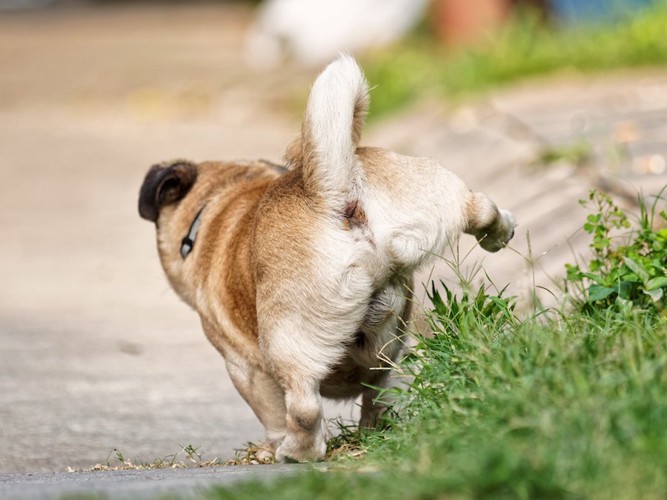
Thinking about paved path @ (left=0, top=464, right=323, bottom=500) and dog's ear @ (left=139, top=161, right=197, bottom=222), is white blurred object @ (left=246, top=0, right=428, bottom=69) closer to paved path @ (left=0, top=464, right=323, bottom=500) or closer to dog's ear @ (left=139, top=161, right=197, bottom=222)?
dog's ear @ (left=139, top=161, right=197, bottom=222)

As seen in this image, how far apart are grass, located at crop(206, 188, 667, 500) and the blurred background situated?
547mm

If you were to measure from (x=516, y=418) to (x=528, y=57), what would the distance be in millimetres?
8736

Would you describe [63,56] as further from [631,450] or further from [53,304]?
[631,450]

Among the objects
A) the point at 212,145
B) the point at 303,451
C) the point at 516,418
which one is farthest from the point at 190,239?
the point at 212,145

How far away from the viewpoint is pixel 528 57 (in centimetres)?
1128

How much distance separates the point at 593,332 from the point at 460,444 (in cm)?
96

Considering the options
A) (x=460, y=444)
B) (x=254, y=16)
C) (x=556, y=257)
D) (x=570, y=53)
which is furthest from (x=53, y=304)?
(x=254, y=16)

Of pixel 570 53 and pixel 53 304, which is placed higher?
pixel 570 53

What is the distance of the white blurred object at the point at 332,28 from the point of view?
17.3m

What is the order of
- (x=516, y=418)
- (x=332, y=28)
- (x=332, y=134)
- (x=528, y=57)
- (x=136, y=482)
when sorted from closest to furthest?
1. (x=516, y=418)
2. (x=136, y=482)
3. (x=332, y=134)
4. (x=528, y=57)
5. (x=332, y=28)

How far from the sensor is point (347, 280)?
3.78 m

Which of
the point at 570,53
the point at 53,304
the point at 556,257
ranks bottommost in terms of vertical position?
the point at 53,304

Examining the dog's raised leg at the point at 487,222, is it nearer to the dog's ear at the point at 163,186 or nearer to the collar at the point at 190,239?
the collar at the point at 190,239

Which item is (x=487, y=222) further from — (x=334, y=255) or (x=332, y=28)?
(x=332, y=28)
